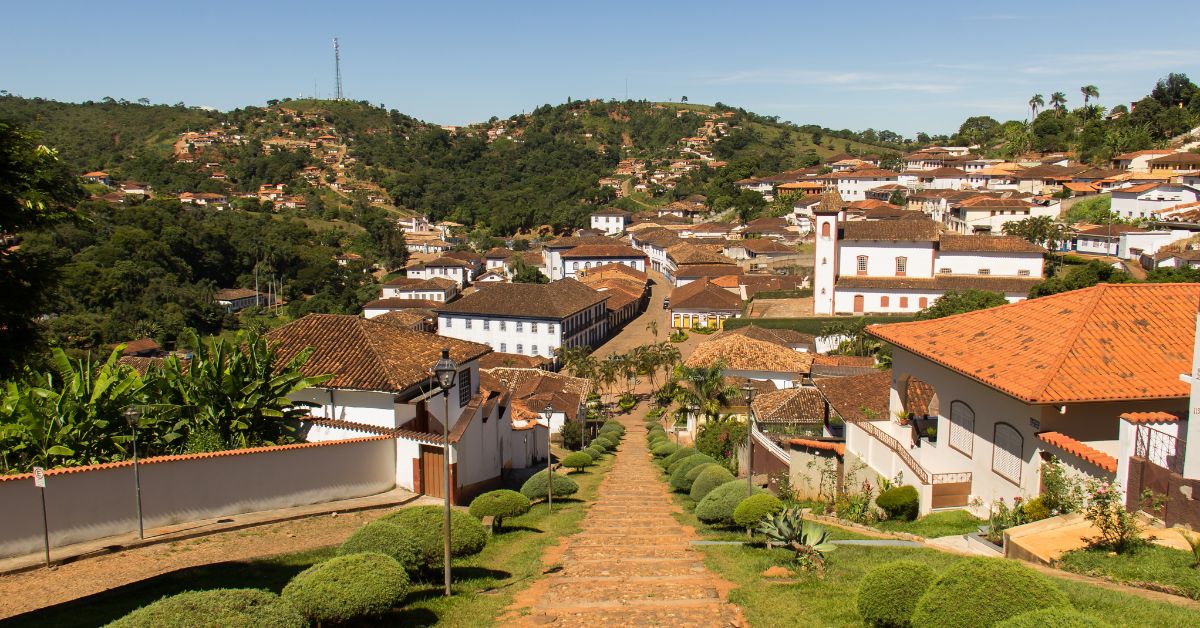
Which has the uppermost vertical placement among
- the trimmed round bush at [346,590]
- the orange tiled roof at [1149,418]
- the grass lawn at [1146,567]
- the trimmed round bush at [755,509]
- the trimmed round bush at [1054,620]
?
the trimmed round bush at [1054,620]

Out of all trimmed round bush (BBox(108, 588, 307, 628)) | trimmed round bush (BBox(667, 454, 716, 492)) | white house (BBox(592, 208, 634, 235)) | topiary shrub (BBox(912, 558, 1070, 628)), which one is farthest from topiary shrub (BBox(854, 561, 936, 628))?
white house (BBox(592, 208, 634, 235))

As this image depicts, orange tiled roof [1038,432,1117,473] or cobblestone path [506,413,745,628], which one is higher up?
orange tiled roof [1038,432,1117,473]

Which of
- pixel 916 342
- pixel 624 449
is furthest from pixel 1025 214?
pixel 916 342

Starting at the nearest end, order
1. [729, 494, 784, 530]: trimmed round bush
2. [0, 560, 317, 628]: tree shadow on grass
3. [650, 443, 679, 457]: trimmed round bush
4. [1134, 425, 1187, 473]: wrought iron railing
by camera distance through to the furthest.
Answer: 1. [0, 560, 317, 628]: tree shadow on grass
2. [1134, 425, 1187, 473]: wrought iron railing
3. [729, 494, 784, 530]: trimmed round bush
4. [650, 443, 679, 457]: trimmed round bush

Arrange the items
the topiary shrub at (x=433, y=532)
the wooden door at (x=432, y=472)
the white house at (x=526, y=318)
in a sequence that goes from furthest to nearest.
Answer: the white house at (x=526, y=318), the wooden door at (x=432, y=472), the topiary shrub at (x=433, y=532)

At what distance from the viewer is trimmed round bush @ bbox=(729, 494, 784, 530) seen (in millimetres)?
12492

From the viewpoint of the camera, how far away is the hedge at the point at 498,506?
14172 millimetres

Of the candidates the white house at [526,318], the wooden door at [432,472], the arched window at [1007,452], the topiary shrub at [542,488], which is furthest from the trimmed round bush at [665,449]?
the white house at [526,318]

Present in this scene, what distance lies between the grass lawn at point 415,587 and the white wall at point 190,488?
82.3 inches

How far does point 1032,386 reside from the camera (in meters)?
12.6

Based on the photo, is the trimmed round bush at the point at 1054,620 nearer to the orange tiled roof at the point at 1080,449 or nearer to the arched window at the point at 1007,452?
the orange tiled roof at the point at 1080,449

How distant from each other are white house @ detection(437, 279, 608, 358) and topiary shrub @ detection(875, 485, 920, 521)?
3783cm

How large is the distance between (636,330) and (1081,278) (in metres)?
29.7

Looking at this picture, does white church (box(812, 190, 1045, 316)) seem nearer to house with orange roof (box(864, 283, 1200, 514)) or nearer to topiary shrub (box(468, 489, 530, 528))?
house with orange roof (box(864, 283, 1200, 514))
